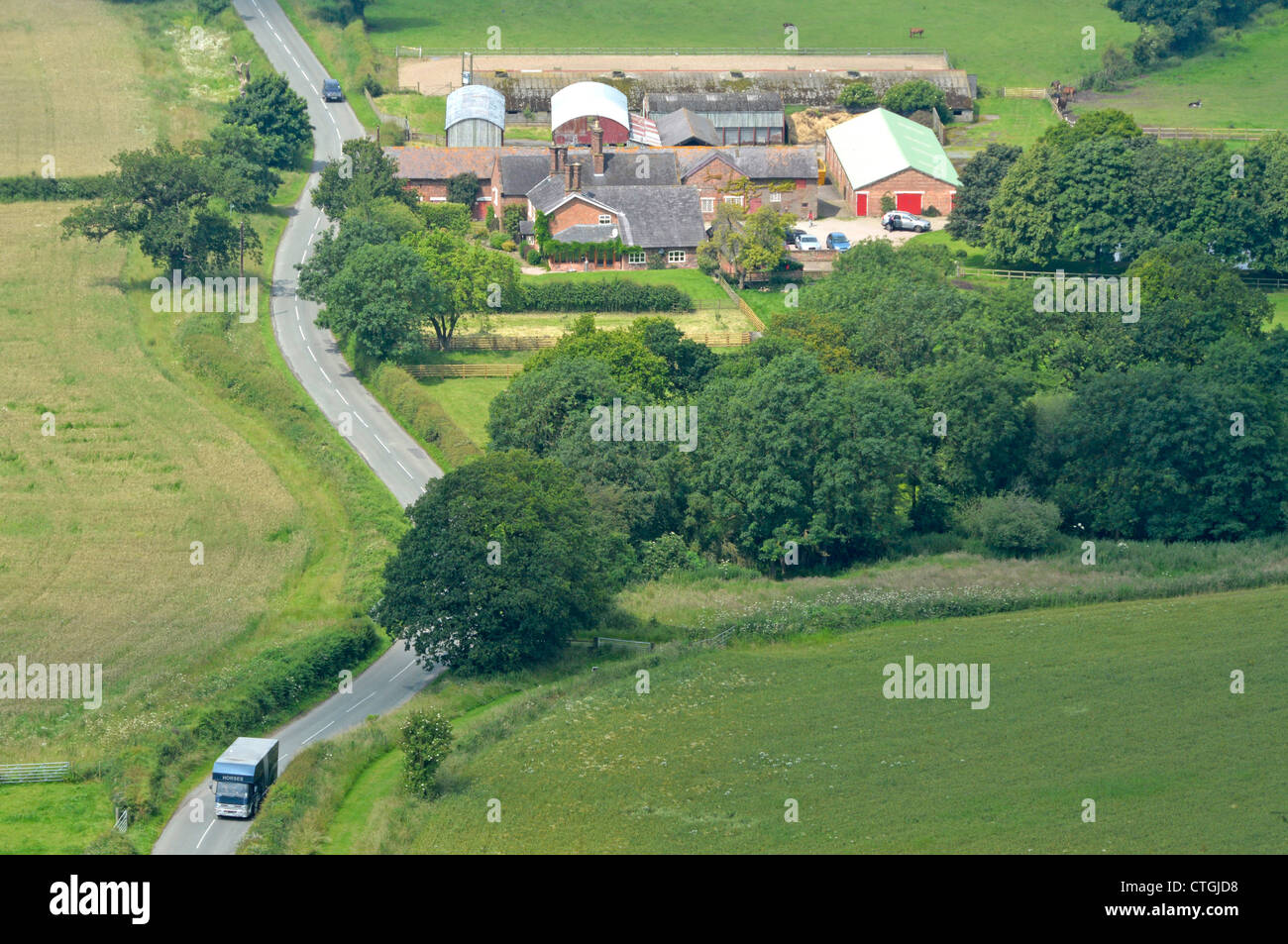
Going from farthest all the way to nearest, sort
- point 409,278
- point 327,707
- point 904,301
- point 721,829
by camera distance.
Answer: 1. point 409,278
2. point 904,301
3. point 327,707
4. point 721,829

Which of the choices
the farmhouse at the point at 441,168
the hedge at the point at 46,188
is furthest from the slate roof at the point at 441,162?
the hedge at the point at 46,188

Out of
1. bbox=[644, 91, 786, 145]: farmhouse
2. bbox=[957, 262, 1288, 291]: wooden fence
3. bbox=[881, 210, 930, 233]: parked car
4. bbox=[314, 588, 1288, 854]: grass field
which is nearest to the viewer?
bbox=[314, 588, 1288, 854]: grass field

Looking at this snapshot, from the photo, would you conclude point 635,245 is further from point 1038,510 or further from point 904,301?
point 1038,510

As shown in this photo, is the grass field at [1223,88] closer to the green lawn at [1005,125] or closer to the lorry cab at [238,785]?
the green lawn at [1005,125]

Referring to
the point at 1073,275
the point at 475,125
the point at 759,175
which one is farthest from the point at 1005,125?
the point at 475,125

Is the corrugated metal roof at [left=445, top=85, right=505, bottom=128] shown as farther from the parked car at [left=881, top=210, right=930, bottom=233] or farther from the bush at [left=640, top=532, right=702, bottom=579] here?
the bush at [left=640, top=532, right=702, bottom=579]

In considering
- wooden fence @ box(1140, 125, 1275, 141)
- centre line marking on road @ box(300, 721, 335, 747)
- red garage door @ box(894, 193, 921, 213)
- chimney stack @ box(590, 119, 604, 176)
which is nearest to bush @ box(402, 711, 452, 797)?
centre line marking on road @ box(300, 721, 335, 747)
